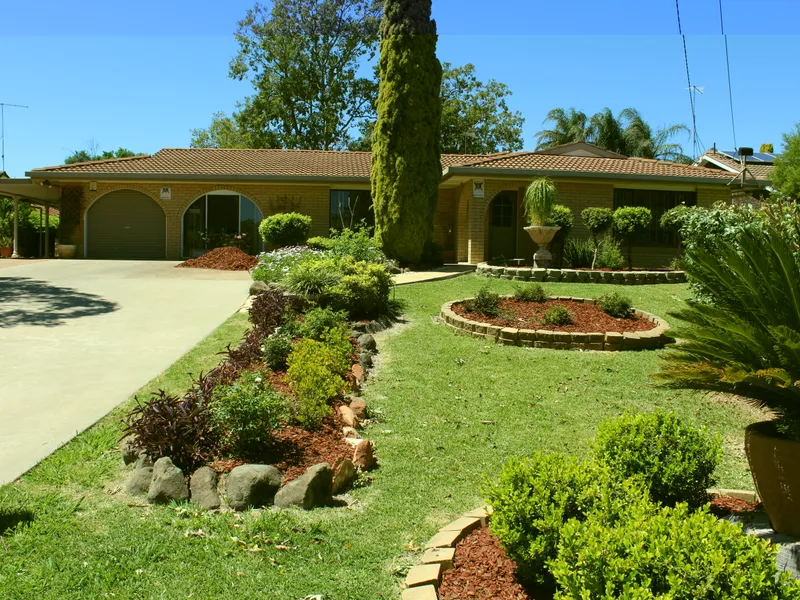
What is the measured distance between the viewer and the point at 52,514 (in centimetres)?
427

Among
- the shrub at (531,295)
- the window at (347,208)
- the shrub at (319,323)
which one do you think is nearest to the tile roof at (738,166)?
the window at (347,208)

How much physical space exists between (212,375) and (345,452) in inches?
67.0

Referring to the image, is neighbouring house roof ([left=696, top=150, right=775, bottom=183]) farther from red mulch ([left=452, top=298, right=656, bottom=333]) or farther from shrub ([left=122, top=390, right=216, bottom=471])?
shrub ([left=122, top=390, right=216, bottom=471])

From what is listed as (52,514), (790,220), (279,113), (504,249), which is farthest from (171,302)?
(279,113)

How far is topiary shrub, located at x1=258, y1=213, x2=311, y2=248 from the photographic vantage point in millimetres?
20516

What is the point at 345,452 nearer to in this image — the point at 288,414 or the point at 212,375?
the point at 288,414

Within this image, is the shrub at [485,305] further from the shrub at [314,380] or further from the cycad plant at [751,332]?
the cycad plant at [751,332]

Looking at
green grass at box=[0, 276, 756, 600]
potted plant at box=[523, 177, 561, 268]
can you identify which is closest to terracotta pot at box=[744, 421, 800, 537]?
green grass at box=[0, 276, 756, 600]

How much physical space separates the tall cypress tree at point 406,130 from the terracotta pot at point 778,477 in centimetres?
1440

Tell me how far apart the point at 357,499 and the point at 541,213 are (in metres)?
12.8

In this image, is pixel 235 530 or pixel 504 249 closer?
pixel 235 530

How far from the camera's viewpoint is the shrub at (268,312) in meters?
9.20

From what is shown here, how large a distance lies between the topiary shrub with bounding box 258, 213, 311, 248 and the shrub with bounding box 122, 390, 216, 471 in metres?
15.7

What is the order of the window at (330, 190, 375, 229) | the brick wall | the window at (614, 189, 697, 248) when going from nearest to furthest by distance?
the window at (614, 189, 697, 248)
the brick wall
the window at (330, 190, 375, 229)
